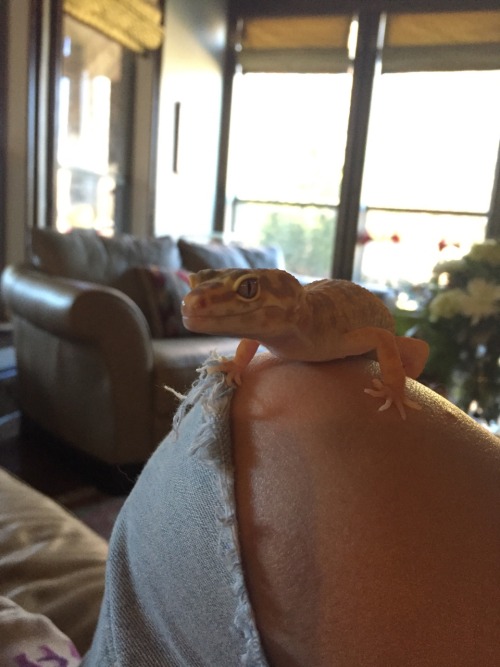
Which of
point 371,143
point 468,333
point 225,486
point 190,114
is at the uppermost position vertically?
point 190,114

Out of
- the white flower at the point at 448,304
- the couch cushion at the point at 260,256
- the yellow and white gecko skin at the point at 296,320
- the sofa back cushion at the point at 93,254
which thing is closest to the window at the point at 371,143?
the couch cushion at the point at 260,256

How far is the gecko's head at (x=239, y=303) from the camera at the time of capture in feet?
1.28

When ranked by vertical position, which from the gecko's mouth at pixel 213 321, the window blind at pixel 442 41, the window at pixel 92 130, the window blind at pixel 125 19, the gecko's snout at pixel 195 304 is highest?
the window blind at pixel 442 41

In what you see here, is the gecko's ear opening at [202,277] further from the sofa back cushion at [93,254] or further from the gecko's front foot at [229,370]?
the sofa back cushion at [93,254]

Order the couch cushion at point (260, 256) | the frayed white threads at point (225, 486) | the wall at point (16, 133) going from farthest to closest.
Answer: the couch cushion at point (260, 256) → the wall at point (16, 133) → the frayed white threads at point (225, 486)

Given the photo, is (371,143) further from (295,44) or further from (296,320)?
(296,320)

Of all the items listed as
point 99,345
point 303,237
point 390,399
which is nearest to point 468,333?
point 99,345

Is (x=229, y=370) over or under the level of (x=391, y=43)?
under

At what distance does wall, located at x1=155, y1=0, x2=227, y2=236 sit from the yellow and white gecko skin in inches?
143

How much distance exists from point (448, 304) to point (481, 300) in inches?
3.5

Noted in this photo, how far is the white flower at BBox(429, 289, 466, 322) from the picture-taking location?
5.29ft

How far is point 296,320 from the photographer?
440 mm

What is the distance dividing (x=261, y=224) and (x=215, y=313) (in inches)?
173

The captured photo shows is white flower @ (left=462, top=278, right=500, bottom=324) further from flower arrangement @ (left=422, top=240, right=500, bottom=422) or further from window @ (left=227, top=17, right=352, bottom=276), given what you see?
window @ (left=227, top=17, right=352, bottom=276)
